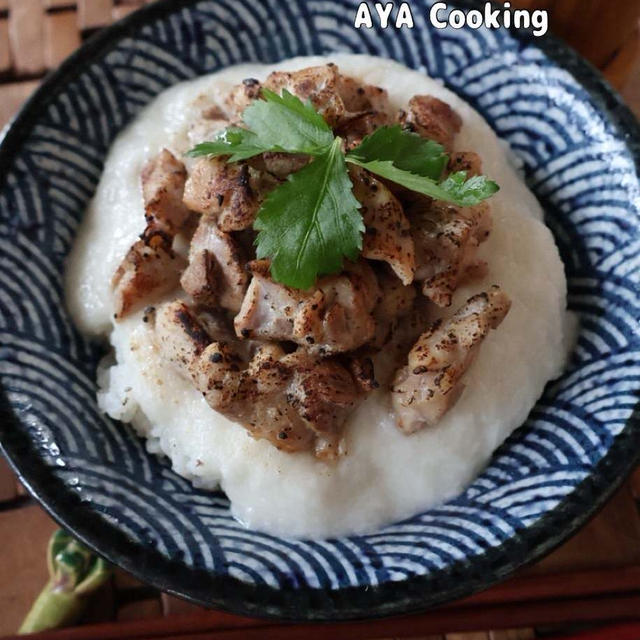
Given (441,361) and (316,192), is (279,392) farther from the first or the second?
(316,192)

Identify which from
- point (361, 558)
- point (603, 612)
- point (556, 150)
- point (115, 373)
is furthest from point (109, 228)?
point (603, 612)

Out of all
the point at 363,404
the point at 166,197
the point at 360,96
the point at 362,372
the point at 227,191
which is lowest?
the point at 363,404

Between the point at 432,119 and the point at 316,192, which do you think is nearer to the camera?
the point at 316,192

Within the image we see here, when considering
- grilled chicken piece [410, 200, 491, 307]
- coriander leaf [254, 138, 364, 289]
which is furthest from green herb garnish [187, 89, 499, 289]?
grilled chicken piece [410, 200, 491, 307]

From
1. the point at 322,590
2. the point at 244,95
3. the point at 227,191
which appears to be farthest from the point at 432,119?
the point at 322,590

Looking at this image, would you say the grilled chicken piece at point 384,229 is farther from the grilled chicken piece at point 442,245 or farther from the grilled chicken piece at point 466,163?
the grilled chicken piece at point 466,163

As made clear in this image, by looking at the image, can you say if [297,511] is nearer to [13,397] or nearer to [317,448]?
[317,448]
